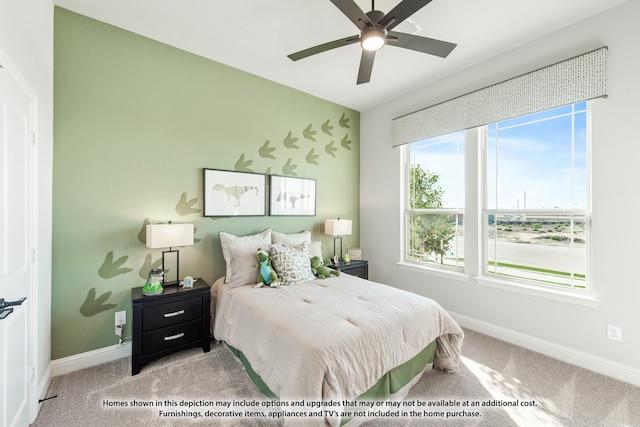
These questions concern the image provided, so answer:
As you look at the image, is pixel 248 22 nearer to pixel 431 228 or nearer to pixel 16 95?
pixel 16 95

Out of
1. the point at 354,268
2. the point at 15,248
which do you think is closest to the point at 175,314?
the point at 15,248

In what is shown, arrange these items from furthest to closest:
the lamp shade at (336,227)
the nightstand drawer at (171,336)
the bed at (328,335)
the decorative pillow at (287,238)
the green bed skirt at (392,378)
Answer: the lamp shade at (336,227)
the decorative pillow at (287,238)
the nightstand drawer at (171,336)
the green bed skirt at (392,378)
the bed at (328,335)

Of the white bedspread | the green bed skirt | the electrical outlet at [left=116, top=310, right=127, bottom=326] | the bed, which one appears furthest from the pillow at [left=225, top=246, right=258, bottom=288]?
the electrical outlet at [left=116, top=310, right=127, bottom=326]

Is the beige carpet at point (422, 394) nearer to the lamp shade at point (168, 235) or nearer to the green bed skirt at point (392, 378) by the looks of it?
the green bed skirt at point (392, 378)

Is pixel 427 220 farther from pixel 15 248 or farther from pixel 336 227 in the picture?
pixel 15 248

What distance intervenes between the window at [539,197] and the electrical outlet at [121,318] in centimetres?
379

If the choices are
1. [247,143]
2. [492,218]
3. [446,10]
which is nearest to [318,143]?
[247,143]

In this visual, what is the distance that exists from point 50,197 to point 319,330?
239cm

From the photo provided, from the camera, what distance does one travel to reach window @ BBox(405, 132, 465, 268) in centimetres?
332

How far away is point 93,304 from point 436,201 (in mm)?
3910

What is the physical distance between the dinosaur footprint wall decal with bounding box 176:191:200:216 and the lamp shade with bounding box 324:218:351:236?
1.73 meters

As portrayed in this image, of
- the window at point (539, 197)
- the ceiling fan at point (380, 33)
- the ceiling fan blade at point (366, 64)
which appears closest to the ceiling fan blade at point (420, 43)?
the ceiling fan at point (380, 33)

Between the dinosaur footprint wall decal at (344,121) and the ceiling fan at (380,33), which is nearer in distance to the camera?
the ceiling fan at (380,33)

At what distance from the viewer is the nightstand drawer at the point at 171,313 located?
2250mm
